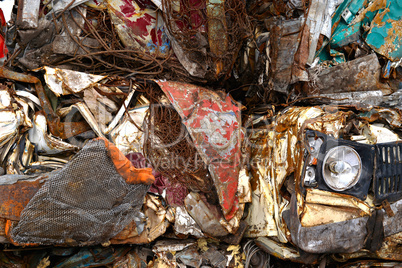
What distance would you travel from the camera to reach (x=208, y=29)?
3188 millimetres

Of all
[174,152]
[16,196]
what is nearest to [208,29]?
[174,152]

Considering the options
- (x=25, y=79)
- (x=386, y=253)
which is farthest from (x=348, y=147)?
(x=25, y=79)

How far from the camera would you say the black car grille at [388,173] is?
273cm

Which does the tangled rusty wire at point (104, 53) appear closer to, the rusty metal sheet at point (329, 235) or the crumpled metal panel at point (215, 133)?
the crumpled metal panel at point (215, 133)

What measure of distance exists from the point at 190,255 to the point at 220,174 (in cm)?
86

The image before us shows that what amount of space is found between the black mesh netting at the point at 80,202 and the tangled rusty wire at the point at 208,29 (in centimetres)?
148

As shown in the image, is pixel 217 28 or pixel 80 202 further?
pixel 217 28

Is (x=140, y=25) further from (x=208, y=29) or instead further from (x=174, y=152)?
(x=174, y=152)

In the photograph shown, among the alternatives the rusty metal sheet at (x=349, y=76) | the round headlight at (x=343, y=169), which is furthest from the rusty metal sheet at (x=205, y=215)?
the rusty metal sheet at (x=349, y=76)

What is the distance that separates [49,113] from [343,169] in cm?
262

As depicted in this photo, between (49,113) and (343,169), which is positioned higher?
(343,169)

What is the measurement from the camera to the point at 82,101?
315 centimetres

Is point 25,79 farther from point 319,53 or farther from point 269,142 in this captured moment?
point 319,53

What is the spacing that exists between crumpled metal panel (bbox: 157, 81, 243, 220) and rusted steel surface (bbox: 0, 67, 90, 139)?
37.3 inches
